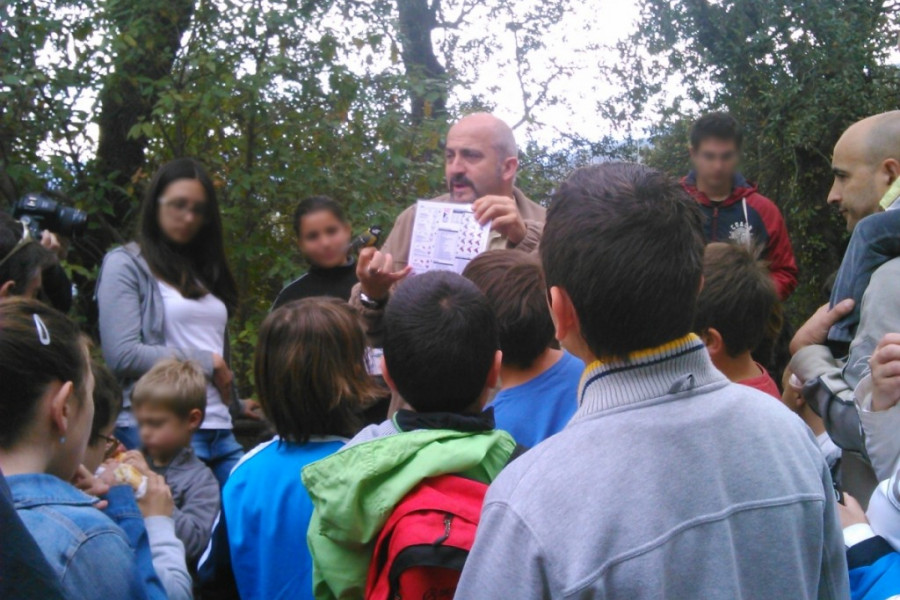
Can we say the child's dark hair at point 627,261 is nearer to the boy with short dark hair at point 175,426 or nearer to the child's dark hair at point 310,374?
the child's dark hair at point 310,374

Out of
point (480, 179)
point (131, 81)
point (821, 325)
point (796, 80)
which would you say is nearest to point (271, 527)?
point (821, 325)

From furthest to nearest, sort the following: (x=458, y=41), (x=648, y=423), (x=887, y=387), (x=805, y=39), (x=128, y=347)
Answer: (x=458, y=41) → (x=805, y=39) → (x=128, y=347) → (x=887, y=387) → (x=648, y=423)

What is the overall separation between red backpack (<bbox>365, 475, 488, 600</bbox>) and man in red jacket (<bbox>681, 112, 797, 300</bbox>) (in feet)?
10.4

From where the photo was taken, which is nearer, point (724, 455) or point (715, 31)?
point (724, 455)

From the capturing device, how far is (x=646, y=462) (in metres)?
1.32

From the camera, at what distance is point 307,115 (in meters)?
5.48

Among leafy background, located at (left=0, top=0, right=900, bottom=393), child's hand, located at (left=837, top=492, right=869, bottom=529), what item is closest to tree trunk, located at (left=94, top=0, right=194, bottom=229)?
leafy background, located at (left=0, top=0, right=900, bottom=393)

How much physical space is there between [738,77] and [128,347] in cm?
639

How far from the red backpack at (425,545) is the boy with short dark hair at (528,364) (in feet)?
2.05

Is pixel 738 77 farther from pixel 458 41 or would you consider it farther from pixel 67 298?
pixel 67 298

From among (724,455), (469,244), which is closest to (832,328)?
(469,244)

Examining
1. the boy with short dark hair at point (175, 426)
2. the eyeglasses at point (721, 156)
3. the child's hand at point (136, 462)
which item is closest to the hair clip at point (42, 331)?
the child's hand at point (136, 462)

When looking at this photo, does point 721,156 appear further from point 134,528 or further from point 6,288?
point 134,528

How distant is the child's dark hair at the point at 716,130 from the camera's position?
15.3 ft
